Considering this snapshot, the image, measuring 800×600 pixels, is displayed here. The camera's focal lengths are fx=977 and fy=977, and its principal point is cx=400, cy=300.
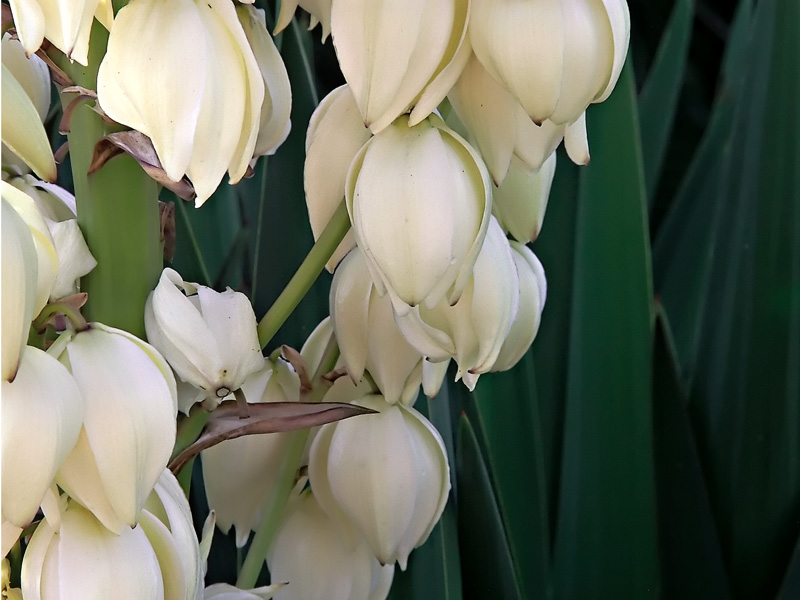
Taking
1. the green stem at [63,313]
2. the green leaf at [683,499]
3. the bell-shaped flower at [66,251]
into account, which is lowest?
the green leaf at [683,499]

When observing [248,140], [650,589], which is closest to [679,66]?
[650,589]

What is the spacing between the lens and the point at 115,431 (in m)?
0.26

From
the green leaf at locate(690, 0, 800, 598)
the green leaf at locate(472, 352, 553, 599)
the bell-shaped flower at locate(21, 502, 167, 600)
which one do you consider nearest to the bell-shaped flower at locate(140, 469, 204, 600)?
the bell-shaped flower at locate(21, 502, 167, 600)

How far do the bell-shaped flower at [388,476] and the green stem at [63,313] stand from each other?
0.13m

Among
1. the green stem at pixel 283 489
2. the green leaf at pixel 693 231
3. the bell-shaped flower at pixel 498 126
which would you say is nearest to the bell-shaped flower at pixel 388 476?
the green stem at pixel 283 489

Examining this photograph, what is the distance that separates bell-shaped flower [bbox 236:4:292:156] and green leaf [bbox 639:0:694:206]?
1.33 feet

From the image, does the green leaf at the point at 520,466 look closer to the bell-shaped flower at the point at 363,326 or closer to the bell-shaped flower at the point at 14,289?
the bell-shaped flower at the point at 363,326

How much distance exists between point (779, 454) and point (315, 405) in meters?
0.32

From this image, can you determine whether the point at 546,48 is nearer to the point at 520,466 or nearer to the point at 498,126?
the point at 498,126

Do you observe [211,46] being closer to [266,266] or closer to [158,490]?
[158,490]

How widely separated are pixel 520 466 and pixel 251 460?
0.58ft

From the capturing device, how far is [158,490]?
0.99 feet

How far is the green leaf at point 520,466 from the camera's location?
0.51 m

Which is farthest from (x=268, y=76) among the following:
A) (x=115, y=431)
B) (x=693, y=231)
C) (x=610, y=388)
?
(x=693, y=231)
